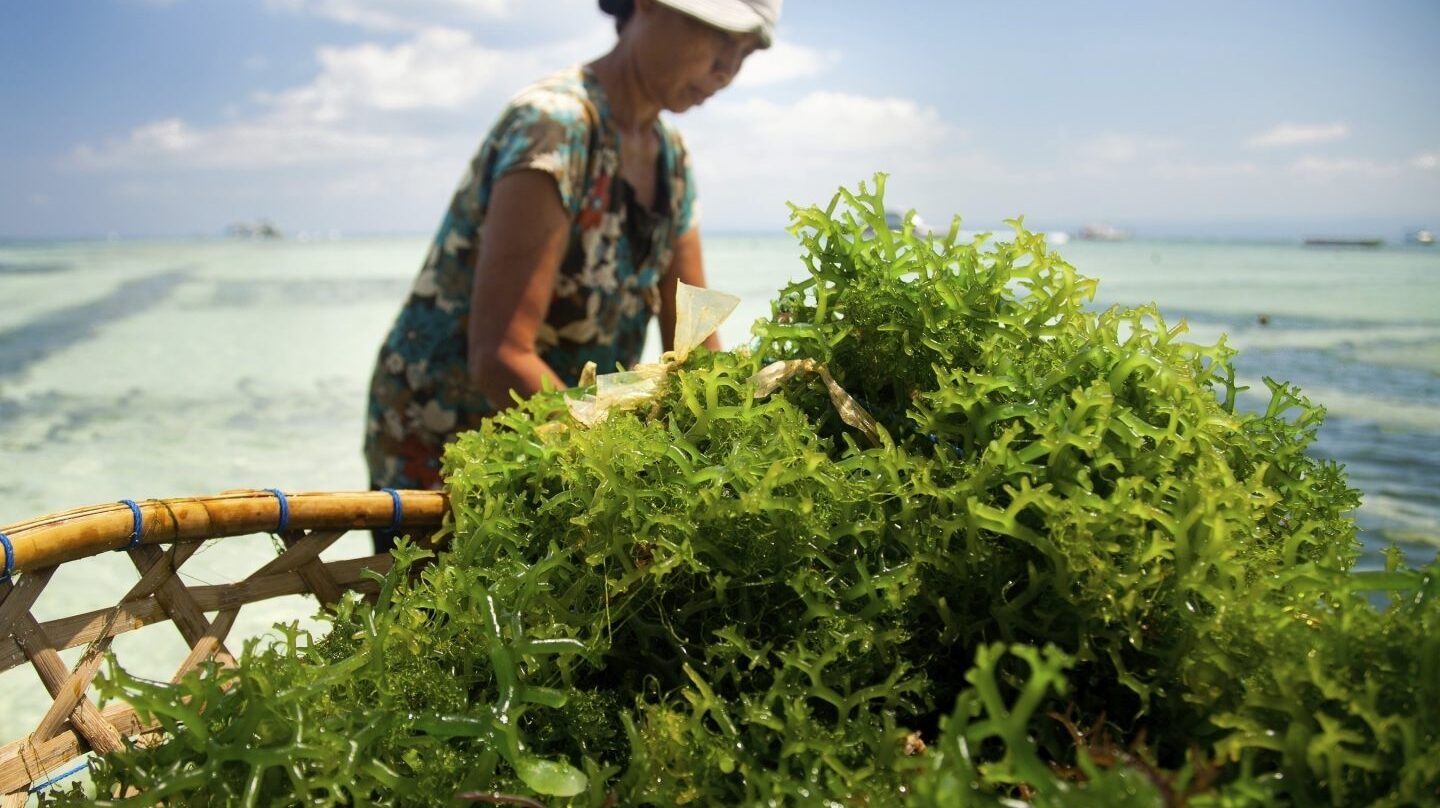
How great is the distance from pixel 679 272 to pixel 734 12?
0.87 metres

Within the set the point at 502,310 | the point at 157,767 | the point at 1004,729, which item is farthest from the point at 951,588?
the point at 502,310

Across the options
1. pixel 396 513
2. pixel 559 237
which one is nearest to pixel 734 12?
pixel 559 237

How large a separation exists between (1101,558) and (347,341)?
12.0 m

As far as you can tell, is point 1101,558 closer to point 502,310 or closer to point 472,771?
point 472,771

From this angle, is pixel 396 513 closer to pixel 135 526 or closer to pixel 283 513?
pixel 283 513

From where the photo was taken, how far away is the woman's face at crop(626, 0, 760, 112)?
96.8 inches

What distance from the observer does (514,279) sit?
7.43ft

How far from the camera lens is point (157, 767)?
2.92 ft

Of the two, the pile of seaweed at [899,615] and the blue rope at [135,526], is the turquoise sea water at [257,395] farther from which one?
the pile of seaweed at [899,615]

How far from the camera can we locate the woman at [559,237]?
2260 mm

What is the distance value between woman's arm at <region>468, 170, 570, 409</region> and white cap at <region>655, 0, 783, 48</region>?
580 millimetres

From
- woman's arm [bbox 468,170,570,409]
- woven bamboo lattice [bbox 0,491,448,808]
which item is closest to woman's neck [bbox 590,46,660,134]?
woman's arm [bbox 468,170,570,409]

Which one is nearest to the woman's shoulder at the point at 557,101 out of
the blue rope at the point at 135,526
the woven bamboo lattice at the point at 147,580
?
the woven bamboo lattice at the point at 147,580

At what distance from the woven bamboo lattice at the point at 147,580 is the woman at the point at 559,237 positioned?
2.33 feet
